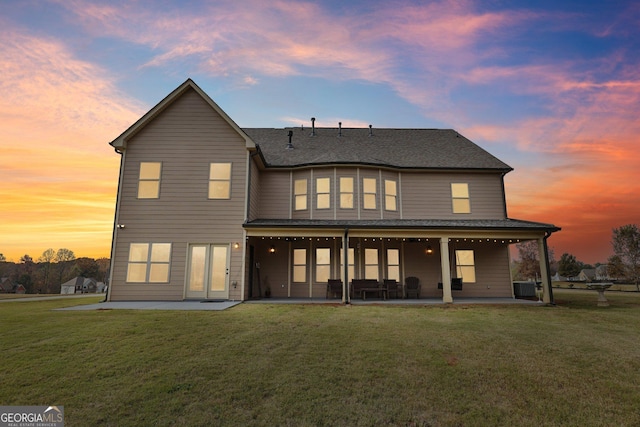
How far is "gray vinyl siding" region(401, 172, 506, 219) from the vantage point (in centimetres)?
1542

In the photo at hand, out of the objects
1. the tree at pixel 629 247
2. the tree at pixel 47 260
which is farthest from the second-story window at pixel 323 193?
the tree at pixel 47 260

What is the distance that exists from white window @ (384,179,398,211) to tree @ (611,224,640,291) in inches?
1364

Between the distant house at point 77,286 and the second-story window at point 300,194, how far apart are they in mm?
55735

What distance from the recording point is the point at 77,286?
186ft

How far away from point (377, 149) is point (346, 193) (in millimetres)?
4288

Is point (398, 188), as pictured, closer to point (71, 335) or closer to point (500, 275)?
point (500, 275)

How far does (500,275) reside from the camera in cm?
1525

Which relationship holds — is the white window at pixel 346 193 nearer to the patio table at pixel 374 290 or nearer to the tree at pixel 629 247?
the patio table at pixel 374 290

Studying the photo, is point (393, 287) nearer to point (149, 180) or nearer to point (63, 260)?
point (149, 180)

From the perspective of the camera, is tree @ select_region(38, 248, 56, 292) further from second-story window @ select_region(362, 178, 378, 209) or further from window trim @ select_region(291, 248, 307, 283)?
second-story window @ select_region(362, 178, 378, 209)

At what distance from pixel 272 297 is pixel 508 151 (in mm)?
18502

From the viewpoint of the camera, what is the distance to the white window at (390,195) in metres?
15.1

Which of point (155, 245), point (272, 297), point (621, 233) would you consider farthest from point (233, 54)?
point (621, 233)

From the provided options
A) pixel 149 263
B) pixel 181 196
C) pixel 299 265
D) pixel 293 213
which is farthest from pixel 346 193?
pixel 149 263
